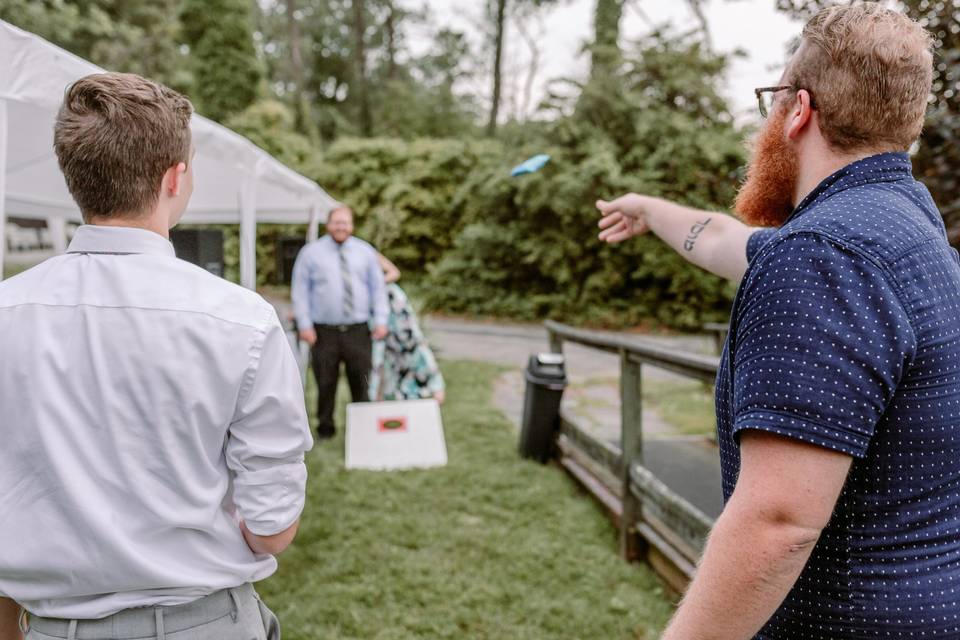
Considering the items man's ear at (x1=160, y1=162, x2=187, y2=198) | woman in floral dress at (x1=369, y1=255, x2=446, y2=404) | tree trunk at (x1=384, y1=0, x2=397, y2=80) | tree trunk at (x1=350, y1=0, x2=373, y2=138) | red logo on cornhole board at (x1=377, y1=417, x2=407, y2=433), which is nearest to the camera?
man's ear at (x1=160, y1=162, x2=187, y2=198)

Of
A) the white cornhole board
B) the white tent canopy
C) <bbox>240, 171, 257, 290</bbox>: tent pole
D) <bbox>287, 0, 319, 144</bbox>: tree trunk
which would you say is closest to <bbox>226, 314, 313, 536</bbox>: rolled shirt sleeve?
the white tent canopy

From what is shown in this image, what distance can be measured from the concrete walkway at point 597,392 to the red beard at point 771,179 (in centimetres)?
274

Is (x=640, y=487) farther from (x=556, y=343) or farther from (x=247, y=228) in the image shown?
(x=247, y=228)

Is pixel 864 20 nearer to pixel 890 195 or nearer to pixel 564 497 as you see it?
pixel 890 195

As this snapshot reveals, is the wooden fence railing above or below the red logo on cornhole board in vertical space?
above

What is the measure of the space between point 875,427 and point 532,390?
15.0 feet

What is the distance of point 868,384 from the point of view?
3.07 feet

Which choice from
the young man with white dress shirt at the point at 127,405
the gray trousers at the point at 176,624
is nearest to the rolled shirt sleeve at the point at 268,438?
the young man with white dress shirt at the point at 127,405

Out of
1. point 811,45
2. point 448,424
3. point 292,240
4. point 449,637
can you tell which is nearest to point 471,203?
point 292,240

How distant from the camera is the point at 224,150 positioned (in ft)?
15.8

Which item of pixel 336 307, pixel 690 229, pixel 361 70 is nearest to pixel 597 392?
pixel 336 307

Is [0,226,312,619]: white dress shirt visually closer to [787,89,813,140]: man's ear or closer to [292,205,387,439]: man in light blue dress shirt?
[787,89,813,140]: man's ear

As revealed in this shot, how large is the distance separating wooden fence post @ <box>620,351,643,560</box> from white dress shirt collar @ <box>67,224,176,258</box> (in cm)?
311

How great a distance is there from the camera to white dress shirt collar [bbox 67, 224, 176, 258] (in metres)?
1.29
